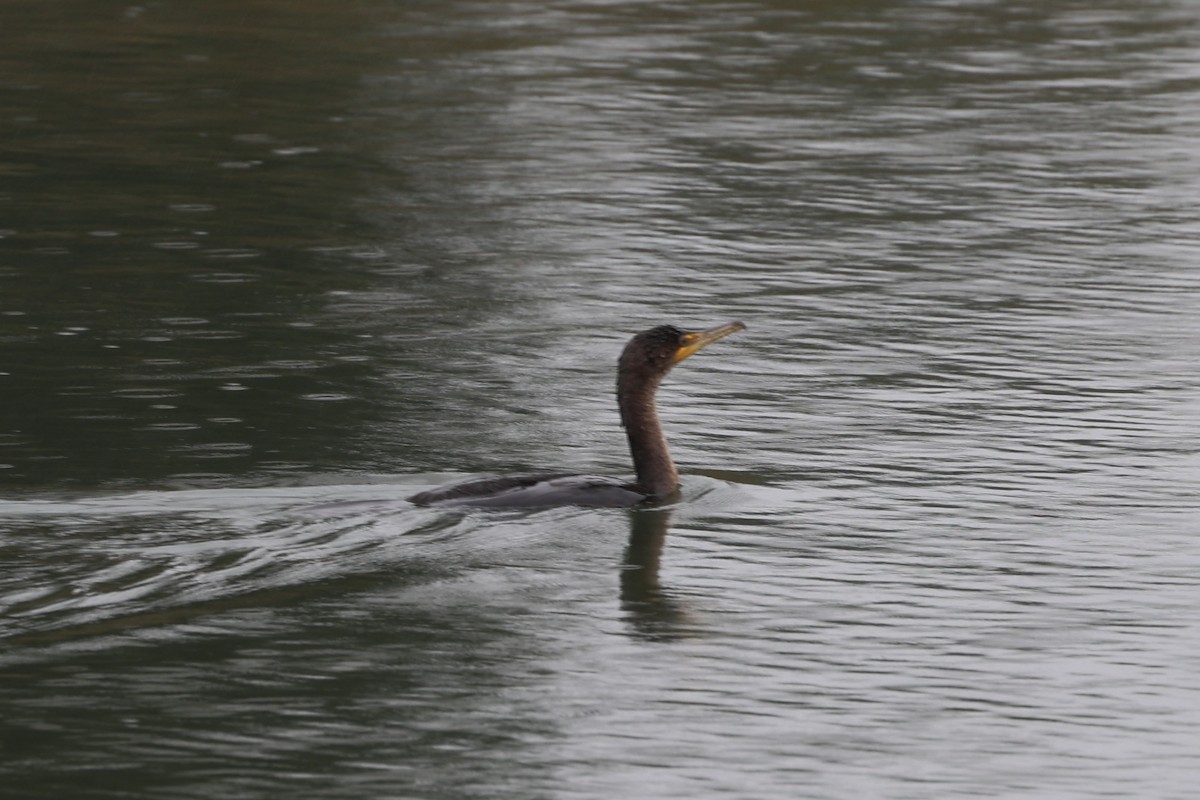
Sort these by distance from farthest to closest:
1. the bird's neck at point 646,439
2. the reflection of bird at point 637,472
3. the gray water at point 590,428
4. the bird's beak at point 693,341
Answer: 1. the bird's beak at point 693,341
2. the bird's neck at point 646,439
3. the reflection of bird at point 637,472
4. the gray water at point 590,428

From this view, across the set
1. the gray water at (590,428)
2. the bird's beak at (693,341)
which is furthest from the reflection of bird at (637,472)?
the gray water at (590,428)

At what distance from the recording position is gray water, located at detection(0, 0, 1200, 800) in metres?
8.19

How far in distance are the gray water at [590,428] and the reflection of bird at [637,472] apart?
11 centimetres

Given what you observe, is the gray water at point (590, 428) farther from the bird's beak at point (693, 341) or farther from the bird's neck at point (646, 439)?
the bird's beak at point (693, 341)

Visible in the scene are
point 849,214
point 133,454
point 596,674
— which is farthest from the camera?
point 849,214

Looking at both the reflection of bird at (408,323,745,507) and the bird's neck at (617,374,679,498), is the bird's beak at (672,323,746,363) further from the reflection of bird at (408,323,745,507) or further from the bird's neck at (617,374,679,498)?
the bird's neck at (617,374,679,498)

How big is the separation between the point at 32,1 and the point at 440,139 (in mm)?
10853

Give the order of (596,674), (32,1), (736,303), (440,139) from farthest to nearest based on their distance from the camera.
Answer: (32,1) → (440,139) → (736,303) → (596,674)

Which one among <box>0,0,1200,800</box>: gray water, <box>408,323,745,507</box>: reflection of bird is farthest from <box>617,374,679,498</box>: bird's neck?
<box>0,0,1200,800</box>: gray water

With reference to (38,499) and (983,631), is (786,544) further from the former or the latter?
(38,499)

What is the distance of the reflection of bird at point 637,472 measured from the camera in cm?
1065

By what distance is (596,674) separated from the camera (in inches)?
344

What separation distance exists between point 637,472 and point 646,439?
167 mm

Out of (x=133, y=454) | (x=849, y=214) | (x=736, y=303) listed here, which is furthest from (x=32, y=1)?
(x=133, y=454)
